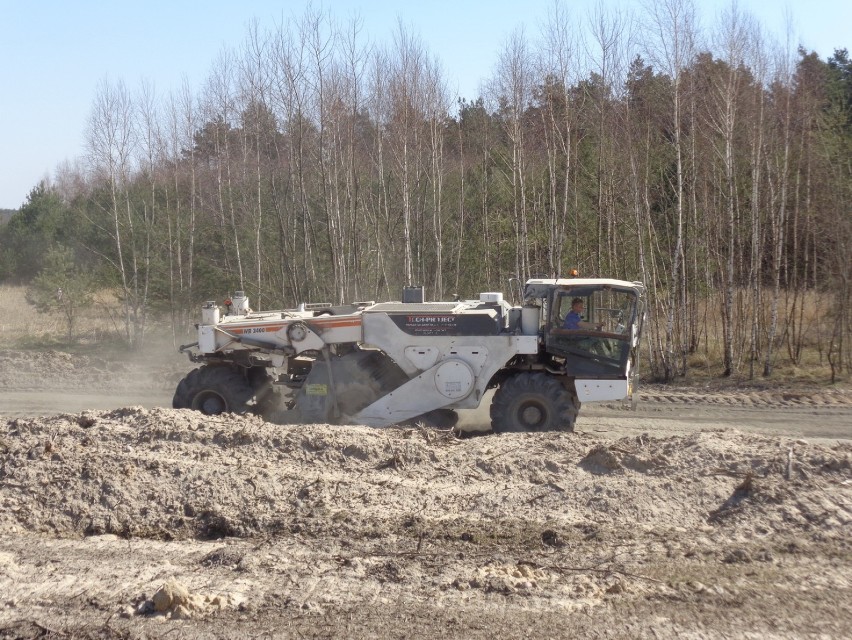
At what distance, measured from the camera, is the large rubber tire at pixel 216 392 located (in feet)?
39.9

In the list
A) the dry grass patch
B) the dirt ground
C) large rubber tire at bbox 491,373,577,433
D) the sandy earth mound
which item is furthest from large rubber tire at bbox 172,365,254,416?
the dry grass patch

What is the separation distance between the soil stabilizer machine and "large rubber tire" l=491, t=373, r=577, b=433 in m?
0.01

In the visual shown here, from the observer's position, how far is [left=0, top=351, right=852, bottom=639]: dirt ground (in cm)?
A: 572

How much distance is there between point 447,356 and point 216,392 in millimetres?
3340

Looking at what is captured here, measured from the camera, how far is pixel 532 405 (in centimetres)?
1144

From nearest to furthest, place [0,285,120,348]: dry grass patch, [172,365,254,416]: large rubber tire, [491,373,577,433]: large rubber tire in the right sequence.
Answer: [491,373,577,433]: large rubber tire < [172,365,254,416]: large rubber tire < [0,285,120,348]: dry grass patch

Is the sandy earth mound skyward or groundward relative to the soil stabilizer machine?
groundward

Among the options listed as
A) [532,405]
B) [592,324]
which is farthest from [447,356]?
[592,324]

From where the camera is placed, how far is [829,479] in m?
7.89

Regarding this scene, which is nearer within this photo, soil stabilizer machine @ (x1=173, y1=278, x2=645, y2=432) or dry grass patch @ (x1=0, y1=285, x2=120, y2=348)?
soil stabilizer machine @ (x1=173, y1=278, x2=645, y2=432)

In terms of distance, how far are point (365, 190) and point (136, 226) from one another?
22.3 feet

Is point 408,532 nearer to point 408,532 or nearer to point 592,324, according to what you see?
point 408,532

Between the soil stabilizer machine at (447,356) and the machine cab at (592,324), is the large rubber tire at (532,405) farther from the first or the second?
the machine cab at (592,324)

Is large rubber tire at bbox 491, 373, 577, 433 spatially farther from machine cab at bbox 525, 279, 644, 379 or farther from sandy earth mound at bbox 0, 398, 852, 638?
sandy earth mound at bbox 0, 398, 852, 638
